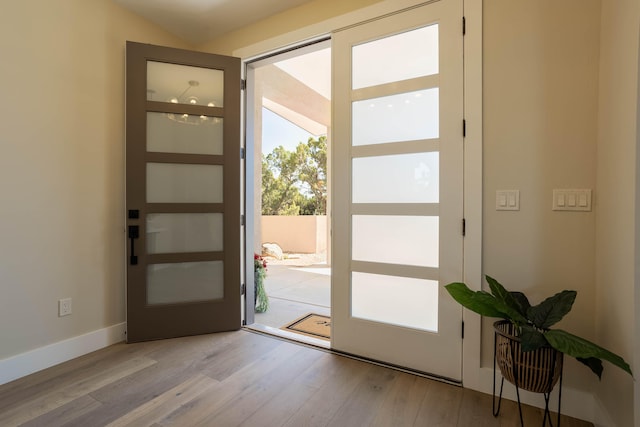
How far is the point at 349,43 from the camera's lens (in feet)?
7.73

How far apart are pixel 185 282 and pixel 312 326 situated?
1.26 meters

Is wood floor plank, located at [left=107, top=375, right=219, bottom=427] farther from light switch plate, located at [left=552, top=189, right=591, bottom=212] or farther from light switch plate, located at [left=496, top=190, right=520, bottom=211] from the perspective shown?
light switch plate, located at [left=552, top=189, right=591, bottom=212]

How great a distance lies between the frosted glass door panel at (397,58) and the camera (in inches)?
82.7

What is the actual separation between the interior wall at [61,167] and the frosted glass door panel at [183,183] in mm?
291

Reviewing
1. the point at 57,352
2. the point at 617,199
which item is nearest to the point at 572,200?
the point at 617,199

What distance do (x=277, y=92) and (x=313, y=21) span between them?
244 centimetres

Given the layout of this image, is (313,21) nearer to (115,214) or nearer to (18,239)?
(115,214)

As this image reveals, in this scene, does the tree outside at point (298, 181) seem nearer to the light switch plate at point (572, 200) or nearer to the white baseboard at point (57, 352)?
the white baseboard at point (57, 352)

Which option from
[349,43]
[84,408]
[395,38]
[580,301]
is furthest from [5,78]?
[580,301]

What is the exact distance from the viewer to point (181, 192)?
2725 millimetres

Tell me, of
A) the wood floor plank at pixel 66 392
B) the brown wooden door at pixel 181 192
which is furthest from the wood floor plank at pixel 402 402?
the wood floor plank at pixel 66 392

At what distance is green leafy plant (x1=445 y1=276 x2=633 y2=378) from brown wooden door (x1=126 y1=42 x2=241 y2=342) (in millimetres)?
2020

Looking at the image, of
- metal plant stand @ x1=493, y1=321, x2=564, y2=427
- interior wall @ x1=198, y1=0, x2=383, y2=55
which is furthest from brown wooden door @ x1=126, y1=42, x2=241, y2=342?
metal plant stand @ x1=493, y1=321, x2=564, y2=427

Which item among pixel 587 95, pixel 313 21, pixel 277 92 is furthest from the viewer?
pixel 277 92
